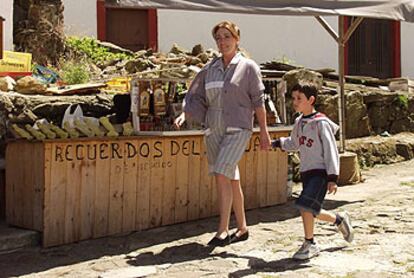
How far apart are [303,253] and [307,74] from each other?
198 inches

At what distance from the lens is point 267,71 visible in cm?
1081

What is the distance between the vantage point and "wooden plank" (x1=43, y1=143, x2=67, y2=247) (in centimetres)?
544

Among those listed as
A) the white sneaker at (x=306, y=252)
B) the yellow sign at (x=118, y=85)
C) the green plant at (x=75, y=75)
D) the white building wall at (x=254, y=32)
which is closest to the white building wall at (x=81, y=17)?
the white building wall at (x=254, y=32)

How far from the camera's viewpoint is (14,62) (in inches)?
285

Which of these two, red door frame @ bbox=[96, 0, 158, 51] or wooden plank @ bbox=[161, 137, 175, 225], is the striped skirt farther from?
red door frame @ bbox=[96, 0, 158, 51]

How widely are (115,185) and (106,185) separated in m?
0.09

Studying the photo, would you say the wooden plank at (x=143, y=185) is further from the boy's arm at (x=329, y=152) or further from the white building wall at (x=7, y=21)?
the white building wall at (x=7, y=21)

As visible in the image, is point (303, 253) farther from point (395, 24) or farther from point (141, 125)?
point (395, 24)

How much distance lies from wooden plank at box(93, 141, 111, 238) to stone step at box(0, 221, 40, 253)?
0.49 m

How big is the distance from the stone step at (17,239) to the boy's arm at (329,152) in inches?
90.3

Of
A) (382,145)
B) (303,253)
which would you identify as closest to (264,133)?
(303,253)

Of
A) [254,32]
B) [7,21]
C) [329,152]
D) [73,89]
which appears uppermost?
[254,32]

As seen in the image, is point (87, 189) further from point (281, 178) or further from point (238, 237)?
point (281, 178)

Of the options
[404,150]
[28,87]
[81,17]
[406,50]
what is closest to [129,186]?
[28,87]
